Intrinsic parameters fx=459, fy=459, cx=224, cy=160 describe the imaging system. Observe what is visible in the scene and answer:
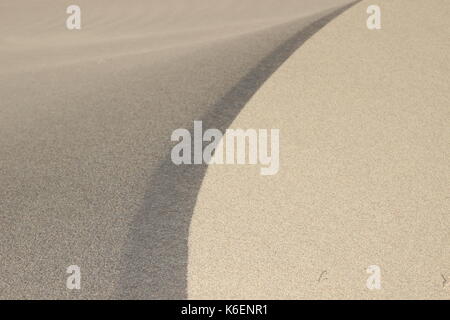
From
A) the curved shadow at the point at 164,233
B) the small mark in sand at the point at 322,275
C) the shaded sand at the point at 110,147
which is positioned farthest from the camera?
the shaded sand at the point at 110,147

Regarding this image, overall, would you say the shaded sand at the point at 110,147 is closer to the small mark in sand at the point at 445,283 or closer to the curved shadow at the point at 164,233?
the curved shadow at the point at 164,233

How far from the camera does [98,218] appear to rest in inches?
191

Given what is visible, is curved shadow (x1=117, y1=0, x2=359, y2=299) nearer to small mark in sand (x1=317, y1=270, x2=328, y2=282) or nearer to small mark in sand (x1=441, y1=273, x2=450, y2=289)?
small mark in sand (x1=317, y1=270, x2=328, y2=282)

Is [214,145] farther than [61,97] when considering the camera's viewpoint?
No

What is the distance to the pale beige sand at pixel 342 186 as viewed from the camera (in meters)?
4.21

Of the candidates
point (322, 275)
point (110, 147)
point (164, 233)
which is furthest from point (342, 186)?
point (110, 147)

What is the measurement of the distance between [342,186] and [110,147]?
3050mm

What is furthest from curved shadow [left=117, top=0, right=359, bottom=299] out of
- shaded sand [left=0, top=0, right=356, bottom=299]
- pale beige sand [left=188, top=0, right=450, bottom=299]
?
pale beige sand [left=188, top=0, right=450, bottom=299]

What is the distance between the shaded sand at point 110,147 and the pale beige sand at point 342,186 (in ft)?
1.33

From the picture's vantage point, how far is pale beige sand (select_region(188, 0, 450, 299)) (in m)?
4.21

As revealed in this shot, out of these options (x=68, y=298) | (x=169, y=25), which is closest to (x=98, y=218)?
(x=68, y=298)

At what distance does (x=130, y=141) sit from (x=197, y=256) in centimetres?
245

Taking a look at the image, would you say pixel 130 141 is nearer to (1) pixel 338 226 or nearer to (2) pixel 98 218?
(2) pixel 98 218

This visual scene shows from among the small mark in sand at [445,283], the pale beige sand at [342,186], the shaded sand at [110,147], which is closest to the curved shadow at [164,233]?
the shaded sand at [110,147]
